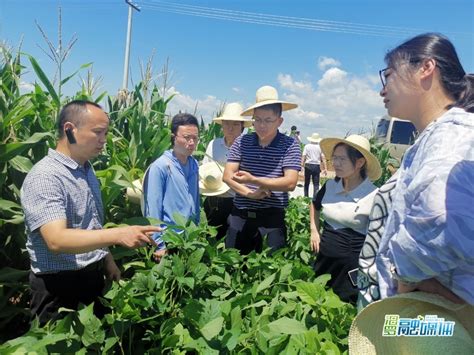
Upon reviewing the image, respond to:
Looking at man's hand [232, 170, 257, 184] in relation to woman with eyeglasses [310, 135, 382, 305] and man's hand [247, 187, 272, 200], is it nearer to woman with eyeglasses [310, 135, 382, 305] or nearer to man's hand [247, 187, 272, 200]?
man's hand [247, 187, 272, 200]

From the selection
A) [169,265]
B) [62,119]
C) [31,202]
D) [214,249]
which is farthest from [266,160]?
[31,202]

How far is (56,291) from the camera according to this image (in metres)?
1.76

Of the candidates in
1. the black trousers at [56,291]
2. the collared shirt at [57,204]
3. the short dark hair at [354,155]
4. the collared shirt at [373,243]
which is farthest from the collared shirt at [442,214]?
the short dark hair at [354,155]

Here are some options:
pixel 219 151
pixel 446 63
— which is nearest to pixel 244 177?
pixel 219 151

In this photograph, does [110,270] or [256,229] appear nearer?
[110,270]

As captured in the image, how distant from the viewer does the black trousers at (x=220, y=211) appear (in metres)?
3.29

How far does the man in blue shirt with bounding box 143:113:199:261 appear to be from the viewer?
2422mm

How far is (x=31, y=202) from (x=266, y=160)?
1580mm

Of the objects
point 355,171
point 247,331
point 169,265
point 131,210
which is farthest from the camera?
point 131,210

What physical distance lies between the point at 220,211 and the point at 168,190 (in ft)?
3.00

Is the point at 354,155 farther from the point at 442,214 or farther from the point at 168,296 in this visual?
the point at 442,214

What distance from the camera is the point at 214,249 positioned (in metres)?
1.93

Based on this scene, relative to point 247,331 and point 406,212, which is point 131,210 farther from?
point 406,212

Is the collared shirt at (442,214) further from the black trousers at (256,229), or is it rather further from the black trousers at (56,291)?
the black trousers at (256,229)
